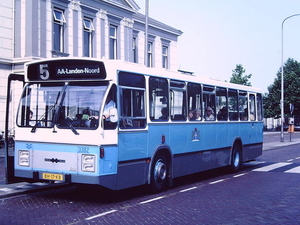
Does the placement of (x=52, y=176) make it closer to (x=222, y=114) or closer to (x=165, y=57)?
(x=222, y=114)

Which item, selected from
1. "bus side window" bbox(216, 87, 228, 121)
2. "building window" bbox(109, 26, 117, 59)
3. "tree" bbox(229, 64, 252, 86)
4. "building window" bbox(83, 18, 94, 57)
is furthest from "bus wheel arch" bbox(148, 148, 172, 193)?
"tree" bbox(229, 64, 252, 86)

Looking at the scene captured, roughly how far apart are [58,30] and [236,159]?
17.1m

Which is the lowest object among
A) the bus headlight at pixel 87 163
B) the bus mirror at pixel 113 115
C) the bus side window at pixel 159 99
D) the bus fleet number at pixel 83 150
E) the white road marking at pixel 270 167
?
the white road marking at pixel 270 167

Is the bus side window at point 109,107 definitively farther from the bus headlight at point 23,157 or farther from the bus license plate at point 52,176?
the bus headlight at point 23,157

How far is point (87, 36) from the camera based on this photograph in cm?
3145

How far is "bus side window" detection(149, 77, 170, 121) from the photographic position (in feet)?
34.5

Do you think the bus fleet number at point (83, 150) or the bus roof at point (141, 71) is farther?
the bus roof at point (141, 71)

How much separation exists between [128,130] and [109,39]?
80.8 ft

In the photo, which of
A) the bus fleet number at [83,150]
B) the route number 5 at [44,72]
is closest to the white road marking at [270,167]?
the bus fleet number at [83,150]

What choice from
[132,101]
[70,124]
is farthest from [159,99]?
[70,124]

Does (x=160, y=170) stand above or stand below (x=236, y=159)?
above

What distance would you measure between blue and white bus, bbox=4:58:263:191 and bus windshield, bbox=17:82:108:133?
0.02 m

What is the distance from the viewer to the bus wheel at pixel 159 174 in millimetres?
10586

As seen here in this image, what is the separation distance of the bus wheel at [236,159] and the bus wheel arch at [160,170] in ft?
14.4
